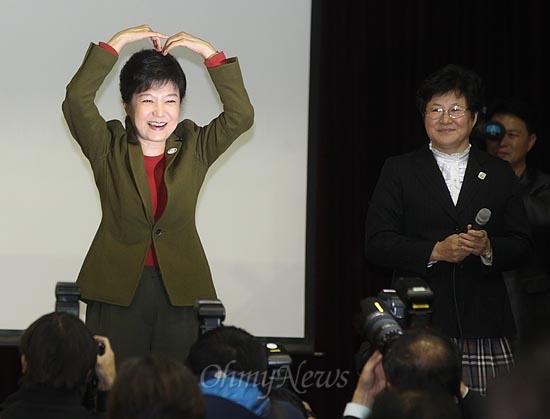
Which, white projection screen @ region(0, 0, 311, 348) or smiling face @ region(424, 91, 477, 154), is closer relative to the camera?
smiling face @ region(424, 91, 477, 154)

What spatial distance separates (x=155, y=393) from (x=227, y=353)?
21.9 inches

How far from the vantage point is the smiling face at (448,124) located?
3.65m

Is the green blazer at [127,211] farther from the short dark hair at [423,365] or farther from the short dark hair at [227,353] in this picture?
the short dark hair at [423,365]

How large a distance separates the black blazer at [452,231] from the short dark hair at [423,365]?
1007 millimetres

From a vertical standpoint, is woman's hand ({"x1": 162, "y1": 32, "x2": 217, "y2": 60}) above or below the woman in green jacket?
above

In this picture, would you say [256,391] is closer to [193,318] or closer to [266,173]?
[193,318]

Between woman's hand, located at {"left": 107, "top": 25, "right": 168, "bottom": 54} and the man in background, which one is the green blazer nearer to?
woman's hand, located at {"left": 107, "top": 25, "right": 168, "bottom": 54}

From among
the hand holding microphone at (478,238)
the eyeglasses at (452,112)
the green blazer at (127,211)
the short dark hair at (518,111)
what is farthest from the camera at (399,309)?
the short dark hair at (518,111)

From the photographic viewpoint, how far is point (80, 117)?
3.31 meters

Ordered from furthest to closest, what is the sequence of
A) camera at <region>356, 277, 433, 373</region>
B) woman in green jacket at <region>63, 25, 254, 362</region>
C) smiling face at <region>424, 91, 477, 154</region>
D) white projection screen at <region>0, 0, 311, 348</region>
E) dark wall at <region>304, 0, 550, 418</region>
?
dark wall at <region>304, 0, 550, 418</region> → white projection screen at <region>0, 0, 311, 348</region> → smiling face at <region>424, 91, 477, 154</region> → woman in green jacket at <region>63, 25, 254, 362</region> → camera at <region>356, 277, 433, 373</region>

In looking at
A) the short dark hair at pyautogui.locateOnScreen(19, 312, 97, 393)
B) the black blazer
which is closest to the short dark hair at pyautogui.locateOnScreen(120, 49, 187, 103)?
the black blazer

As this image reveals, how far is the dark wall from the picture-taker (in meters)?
5.07

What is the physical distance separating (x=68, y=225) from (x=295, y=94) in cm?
118

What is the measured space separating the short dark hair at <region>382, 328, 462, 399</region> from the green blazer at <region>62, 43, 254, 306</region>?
99cm
